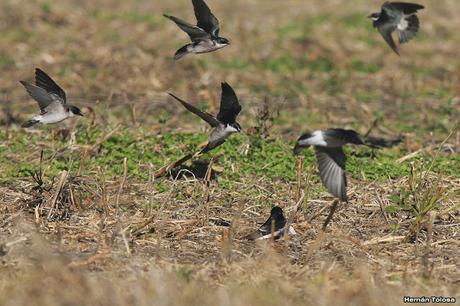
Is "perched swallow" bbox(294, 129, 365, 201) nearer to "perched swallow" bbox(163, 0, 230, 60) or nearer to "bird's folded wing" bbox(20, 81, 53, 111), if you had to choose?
"perched swallow" bbox(163, 0, 230, 60)

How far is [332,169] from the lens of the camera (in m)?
6.35

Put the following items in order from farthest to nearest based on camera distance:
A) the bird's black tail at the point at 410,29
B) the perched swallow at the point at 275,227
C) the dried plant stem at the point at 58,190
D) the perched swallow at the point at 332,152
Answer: the bird's black tail at the point at 410,29
the dried plant stem at the point at 58,190
the perched swallow at the point at 275,227
the perched swallow at the point at 332,152

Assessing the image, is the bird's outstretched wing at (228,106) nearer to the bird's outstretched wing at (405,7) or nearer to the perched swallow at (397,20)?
the perched swallow at (397,20)

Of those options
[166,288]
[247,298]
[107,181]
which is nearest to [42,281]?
[166,288]

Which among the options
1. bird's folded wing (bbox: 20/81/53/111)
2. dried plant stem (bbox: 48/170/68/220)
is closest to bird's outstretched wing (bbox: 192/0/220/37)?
bird's folded wing (bbox: 20/81/53/111)

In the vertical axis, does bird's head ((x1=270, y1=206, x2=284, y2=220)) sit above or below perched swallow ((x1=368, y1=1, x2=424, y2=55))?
below

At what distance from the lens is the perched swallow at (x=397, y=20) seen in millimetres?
8016

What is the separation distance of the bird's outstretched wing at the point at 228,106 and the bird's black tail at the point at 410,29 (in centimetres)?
206

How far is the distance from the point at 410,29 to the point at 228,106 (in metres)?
2.21

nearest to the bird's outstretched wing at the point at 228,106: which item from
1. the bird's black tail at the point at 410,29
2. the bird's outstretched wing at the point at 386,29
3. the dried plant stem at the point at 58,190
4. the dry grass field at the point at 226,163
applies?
the dry grass field at the point at 226,163

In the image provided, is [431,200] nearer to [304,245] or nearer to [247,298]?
[304,245]

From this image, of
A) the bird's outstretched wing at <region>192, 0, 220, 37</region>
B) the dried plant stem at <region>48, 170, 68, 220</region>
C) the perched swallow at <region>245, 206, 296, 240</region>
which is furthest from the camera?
the bird's outstretched wing at <region>192, 0, 220, 37</region>

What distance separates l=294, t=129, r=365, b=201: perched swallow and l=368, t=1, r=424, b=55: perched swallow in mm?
2008

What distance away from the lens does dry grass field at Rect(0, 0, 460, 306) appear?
5684 millimetres
